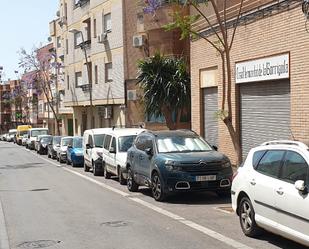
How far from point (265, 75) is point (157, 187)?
531 cm

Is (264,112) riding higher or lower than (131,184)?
higher

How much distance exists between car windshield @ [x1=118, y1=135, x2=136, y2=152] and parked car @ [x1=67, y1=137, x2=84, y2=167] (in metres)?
9.59

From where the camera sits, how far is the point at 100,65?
40.7 meters

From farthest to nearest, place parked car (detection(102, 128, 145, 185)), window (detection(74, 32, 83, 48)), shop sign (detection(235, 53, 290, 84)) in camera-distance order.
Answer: window (detection(74, 32, 83, 48)), parked car (detection(102, 128, 145, 185)), shop sign (detection(235, 53, 290, 84))

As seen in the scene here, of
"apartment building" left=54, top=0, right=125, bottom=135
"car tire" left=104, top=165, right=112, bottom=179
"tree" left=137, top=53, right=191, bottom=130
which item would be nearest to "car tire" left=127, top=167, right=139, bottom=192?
"car tire" left=104, top=165, right=112, bottom=179

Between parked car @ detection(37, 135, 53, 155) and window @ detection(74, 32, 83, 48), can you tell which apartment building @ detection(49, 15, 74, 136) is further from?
parked car @ detection(37, 135, 53, 155)

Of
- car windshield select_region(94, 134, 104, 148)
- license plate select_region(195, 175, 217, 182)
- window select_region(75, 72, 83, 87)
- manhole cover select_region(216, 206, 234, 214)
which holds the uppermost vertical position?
window select_region(75, 72, 83, 87)

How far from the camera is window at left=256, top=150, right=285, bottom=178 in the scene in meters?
8.45

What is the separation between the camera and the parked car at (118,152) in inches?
724

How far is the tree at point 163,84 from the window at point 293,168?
1734cm

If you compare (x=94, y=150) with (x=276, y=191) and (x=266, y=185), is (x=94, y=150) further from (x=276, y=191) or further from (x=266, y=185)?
(x=276, y=191)

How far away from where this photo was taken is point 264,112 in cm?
1764

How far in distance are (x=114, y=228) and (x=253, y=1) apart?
10074 millimetres

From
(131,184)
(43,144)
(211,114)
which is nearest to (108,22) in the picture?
(43,144)
